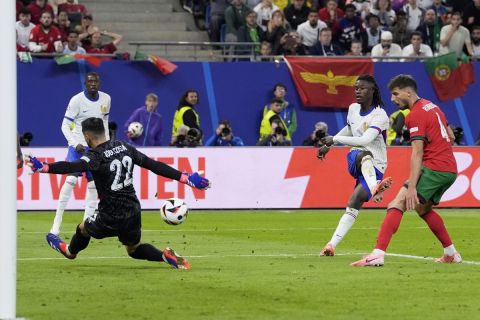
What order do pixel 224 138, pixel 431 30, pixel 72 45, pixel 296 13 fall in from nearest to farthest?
pixel 224 138 → pixel 72 45 → pixel 296 13 → pixel 431 30

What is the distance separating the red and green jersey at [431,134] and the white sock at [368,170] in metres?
1.28

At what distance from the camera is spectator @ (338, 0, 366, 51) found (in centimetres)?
2917

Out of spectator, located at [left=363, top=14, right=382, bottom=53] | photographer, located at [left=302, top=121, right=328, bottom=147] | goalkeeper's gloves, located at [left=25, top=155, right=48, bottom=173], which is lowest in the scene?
photographer, located at [left=302, top=121, right=328, bottom=147]

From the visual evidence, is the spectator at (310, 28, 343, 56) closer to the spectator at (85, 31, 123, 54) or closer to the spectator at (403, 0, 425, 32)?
the spectator at (403, 0, 425, 32)

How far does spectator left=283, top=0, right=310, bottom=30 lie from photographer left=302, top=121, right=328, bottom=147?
10.7 ft

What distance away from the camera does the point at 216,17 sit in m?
29.1

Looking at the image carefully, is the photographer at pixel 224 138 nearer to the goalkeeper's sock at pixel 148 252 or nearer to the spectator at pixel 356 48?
the spectator at pixel 356 48

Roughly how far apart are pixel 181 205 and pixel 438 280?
9.99 feet

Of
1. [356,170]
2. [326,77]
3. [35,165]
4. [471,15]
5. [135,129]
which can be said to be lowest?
[135,129]

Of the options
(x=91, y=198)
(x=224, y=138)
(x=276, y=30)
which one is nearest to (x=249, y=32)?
(x=276, y=30)

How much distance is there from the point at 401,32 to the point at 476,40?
71.9 inches

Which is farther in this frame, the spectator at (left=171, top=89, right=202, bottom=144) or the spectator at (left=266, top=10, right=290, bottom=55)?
the spectator at (left=266, top=10, right=290, bottom=55)

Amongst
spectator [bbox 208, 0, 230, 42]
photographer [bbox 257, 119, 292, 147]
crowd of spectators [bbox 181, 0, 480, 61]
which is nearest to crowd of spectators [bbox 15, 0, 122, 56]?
spectator [bbox 208, 0, 230, 42]

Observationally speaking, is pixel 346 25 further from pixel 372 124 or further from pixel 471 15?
pixel 372 124
